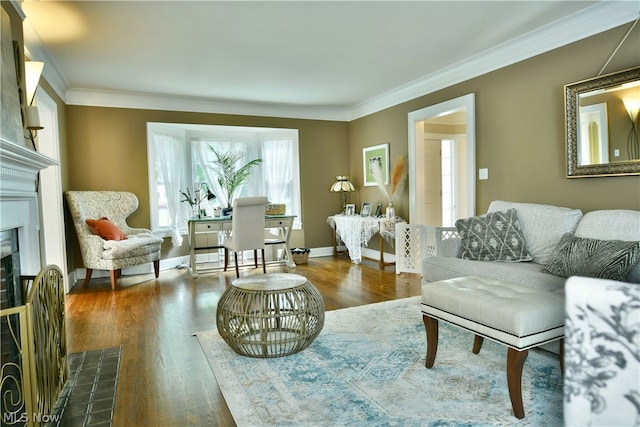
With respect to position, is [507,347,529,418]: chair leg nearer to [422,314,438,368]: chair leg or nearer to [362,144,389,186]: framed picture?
[422,314,438,368]: chair leg

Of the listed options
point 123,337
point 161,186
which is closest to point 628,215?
point 123,337

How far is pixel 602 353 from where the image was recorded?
1.26 m

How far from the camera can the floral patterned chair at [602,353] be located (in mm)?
1192

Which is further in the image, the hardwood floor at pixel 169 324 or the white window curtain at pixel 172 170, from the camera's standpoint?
the white window curtain at pixel 172 170

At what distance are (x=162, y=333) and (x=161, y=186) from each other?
3.12 meters

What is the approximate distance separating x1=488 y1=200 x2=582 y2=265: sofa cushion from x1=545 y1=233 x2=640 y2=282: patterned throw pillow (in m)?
0.20

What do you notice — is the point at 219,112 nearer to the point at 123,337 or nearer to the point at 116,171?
the point at 116,171

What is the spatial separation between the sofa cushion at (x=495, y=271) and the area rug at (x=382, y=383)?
16.9 inches

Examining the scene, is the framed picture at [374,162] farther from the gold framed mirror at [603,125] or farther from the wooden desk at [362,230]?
the gold framed mirror at [603,125]

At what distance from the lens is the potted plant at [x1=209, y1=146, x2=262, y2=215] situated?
6166 mm

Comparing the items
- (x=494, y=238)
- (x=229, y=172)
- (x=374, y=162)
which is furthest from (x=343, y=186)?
(x=494, y=238)

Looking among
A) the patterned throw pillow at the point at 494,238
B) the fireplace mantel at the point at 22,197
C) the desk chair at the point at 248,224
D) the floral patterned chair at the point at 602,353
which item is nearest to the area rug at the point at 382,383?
the floral patterned chair at the point at 602,353

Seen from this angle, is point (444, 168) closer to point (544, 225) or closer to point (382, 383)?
point (544, 225)

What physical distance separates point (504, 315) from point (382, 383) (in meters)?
0.73
